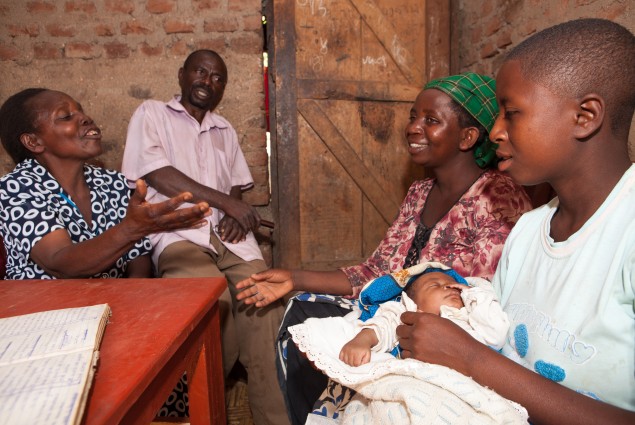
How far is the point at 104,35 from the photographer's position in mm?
2918

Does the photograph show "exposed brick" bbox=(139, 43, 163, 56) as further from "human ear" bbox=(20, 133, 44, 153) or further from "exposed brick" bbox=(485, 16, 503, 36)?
"exposed brick" bbox=(485, 16, 503, 36)

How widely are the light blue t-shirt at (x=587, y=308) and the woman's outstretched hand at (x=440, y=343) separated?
0.16 m

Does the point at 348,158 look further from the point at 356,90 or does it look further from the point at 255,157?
the point at 255,157

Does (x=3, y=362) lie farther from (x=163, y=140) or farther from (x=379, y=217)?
(x=379, y=217)

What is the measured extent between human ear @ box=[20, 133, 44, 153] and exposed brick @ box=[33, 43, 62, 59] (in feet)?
4.68

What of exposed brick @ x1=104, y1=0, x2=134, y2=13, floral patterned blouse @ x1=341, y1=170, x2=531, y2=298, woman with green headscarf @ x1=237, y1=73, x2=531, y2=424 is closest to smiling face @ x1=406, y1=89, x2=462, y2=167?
woman with green headscarf @ x1=237, y1=73, x2=531, y2=424

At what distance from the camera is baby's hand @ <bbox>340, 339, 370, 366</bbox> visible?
113 cm

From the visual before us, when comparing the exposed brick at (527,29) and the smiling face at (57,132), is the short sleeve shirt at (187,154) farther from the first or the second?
the exposed brick at (527,29)

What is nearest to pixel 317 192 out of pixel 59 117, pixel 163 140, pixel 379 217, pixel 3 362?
pixel 379 217

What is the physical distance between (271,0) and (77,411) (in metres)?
3.07

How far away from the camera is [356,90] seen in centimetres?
314

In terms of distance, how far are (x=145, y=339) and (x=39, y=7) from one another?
3.05 metres

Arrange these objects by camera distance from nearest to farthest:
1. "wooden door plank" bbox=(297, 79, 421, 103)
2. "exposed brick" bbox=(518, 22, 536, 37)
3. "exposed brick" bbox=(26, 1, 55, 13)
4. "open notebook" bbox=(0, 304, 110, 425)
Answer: "open notebook" bbox=(0, 304, 110, 425), "exposed brick" bbox=(518, 22, 536, 37), "exposed brick" bbox=(26, 1, 55, 13), "wooden door plank" bbox=(297, 79, 421, 103)

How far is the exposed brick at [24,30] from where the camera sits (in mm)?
2877
